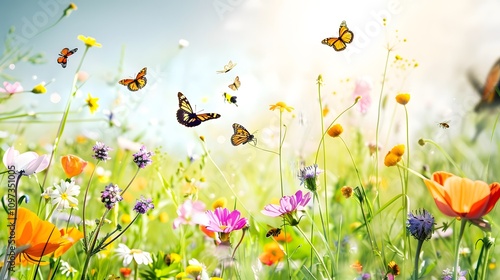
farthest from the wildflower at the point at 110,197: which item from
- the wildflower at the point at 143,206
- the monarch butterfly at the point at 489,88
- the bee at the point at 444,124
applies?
the monarch butterfly at the point at 489,88

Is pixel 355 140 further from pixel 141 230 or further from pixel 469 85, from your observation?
pixel 141 230

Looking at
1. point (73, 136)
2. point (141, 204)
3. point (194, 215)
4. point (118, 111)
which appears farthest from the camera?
point (73, 136)

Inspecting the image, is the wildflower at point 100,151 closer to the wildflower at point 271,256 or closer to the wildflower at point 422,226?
the wildflower at point 271,256

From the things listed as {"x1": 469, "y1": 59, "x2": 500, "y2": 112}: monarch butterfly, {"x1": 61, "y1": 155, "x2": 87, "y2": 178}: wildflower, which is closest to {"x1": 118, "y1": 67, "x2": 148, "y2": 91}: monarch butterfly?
{"x1": 61, "y1": 155, "x2": 87, "y2": 178}: wildflower

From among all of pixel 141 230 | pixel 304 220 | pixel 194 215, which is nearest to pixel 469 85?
pixel 304 220

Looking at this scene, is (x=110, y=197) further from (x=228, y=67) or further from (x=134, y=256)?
(x=228, y=67)

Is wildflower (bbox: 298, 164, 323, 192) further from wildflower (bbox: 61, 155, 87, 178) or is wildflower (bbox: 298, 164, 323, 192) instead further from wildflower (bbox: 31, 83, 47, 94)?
wildflower (bbox: 31, 83, 47, 94)
